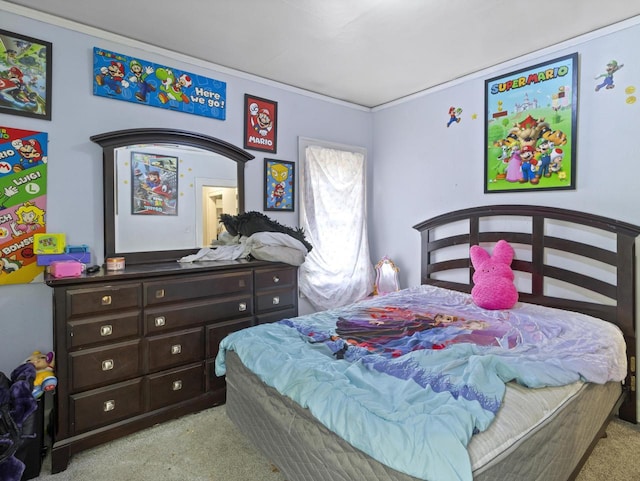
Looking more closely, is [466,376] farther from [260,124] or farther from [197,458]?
[260,124]

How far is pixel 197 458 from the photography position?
1.99m

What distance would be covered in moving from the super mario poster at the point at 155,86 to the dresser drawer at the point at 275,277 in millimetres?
1399

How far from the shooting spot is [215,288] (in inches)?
98.1

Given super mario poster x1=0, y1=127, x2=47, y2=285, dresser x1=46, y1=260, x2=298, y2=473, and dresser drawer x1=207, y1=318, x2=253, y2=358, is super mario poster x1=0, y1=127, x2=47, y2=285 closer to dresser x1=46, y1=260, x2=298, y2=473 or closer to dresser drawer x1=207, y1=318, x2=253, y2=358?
dresser x1=46, y1=260, x2=298, y2=473

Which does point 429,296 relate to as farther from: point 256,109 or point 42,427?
point 42,427

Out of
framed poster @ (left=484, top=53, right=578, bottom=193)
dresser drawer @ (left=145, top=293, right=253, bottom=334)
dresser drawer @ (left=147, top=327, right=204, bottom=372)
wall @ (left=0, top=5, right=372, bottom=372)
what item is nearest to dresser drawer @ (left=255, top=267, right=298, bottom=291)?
dresser drawer @ (left=145, top=293, right=253, bottom=334)

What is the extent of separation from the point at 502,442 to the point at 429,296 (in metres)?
1.88

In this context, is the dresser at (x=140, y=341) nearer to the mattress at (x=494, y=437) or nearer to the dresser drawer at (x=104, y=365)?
the dresser drawer at (x=104, y=365)

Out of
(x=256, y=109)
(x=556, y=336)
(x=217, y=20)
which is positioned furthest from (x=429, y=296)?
(x=217, y=20)

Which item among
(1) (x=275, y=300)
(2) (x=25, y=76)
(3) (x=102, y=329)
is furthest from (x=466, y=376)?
(2) (x=25, y=76)

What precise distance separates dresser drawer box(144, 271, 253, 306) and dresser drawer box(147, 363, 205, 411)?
481 millimetres

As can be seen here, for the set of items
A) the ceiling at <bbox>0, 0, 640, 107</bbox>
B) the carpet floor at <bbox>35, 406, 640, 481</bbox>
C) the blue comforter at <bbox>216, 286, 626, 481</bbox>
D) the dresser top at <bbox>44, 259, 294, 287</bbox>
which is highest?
the ceiling at <bbox>0, 0, 640, 107</bbox>

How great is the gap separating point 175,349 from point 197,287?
423 mm

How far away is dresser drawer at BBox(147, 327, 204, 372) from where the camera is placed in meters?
2.24
